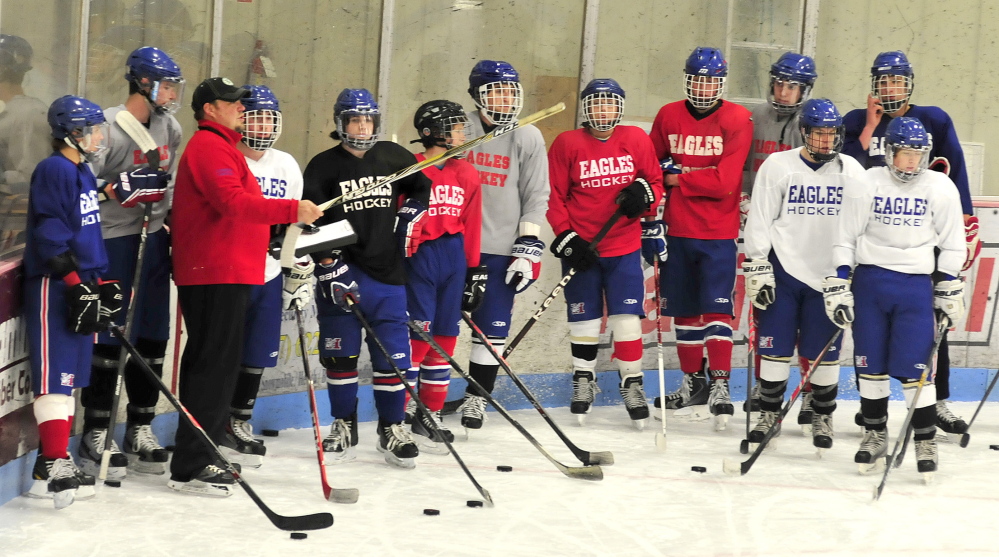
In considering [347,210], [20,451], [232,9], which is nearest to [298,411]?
[347,210]

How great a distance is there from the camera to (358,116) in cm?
426

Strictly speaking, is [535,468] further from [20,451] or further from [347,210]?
[20,451]

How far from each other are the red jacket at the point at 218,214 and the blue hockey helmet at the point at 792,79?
93.4 inches

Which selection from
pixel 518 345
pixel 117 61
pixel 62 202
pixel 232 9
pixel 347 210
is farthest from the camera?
pixel 518 345

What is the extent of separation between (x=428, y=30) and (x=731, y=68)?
5.35ft

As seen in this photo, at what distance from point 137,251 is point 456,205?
3.90 feet

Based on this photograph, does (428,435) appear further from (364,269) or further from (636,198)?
(636,198)

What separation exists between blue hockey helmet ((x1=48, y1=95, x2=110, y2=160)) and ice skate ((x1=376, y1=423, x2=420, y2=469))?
145cm

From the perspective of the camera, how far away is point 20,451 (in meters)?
3.73

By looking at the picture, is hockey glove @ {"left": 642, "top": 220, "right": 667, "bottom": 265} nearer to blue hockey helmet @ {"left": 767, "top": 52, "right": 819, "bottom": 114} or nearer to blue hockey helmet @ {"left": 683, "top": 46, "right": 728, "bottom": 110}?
blue hockey helmet @ {"left": 683, "top": 46, "right": 728, "bottom": 110}

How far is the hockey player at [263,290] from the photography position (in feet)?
13.8

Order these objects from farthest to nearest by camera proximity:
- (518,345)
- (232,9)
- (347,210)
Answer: (518,345) < (232,9) < (347,210)

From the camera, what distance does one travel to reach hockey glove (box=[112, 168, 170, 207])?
3.91 metres

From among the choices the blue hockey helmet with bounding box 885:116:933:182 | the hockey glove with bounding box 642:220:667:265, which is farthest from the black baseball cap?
the blue hockey helmet with bounding box 885:116:933:182
